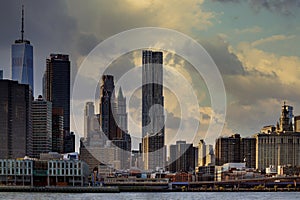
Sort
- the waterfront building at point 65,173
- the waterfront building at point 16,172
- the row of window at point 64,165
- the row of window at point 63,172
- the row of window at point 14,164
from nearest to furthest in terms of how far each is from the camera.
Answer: the waterfront building at point 65,173, the row of window at point 63,172, the waterfront building at point 16,172, the row of window at point 64,165, the row of window at point 14,164

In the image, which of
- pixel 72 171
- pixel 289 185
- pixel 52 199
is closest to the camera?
pixel 52 199

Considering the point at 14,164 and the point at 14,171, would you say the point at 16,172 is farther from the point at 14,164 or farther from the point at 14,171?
the point at 14,164

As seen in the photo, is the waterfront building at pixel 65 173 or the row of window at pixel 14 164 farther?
the row of window at pixel 14 164

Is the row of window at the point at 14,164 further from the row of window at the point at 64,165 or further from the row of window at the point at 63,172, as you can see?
the row of window at the point at 63,172

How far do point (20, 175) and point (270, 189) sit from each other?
5294cm

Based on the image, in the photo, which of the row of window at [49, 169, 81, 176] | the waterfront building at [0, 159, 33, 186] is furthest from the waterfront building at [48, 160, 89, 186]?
the waterfront building at [0, 159, 33, 186]

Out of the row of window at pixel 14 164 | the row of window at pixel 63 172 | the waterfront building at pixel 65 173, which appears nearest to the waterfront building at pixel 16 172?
the row of window at pixel 14 164

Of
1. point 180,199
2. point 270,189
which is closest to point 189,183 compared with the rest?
point 270,189

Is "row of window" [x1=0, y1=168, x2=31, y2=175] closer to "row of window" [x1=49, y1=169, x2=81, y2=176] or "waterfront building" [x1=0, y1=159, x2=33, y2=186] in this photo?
"waterfront building" [x1=0, y1=159, x2=33, y2=186]

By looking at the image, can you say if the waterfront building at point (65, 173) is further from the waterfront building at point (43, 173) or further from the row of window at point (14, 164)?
the row of window at point (14, 164)

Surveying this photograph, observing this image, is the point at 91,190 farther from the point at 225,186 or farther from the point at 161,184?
the point at 225,186

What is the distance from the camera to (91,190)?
15150 centimetres

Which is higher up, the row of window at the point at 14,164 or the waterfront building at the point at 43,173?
the row of window at the point at 14,164

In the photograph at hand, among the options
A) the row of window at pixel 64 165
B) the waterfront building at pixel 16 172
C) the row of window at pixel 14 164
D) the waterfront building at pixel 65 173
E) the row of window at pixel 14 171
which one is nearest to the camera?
the waterfront building at pixel 65 173
